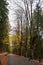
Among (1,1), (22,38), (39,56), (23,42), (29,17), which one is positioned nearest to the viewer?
(29,17)

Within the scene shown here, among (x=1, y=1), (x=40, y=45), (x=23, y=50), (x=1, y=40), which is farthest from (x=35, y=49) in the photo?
(x=1, y=1)

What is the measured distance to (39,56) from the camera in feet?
115

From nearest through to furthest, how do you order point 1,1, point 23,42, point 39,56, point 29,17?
point 29,17, point 39,56, point 1,1, point 23,42

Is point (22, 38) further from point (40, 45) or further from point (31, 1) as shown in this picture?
point (31, 1)

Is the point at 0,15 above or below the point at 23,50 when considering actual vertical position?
above

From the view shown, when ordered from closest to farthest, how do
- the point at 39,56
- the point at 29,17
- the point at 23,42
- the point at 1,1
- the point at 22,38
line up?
the point at 29,17 → the point at 39,56 → the point at 1,1 → the point at 23,42 → the point at 22,38

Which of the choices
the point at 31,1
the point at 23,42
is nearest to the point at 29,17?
the point at 31,1

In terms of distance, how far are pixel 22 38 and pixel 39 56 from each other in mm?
9999

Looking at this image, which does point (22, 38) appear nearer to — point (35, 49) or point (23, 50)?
point (23, 50)

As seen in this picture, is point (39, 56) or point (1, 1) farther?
point (1, 1)

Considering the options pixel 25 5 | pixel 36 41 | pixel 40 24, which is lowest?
pixel 36 41

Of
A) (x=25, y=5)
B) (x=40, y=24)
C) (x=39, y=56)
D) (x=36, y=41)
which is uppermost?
(x=25, y=5)

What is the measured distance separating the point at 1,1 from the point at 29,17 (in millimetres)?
12307

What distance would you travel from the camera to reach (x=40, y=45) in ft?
120
